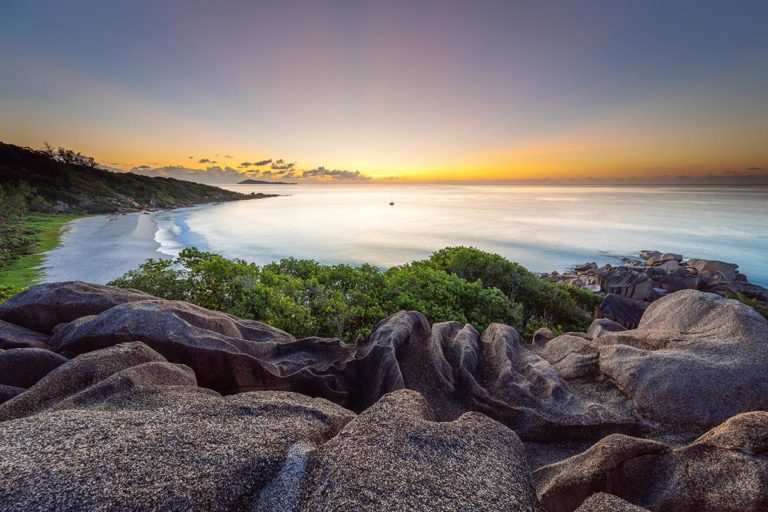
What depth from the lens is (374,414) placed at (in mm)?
3803

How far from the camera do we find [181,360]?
597 cm

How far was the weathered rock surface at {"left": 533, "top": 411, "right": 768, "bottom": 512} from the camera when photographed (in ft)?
10.5

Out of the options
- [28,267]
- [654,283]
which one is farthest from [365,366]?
Result: [28,267]

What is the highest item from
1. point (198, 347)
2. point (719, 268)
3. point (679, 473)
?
point (198, 347)

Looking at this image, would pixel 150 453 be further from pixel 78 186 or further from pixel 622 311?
pixel 78 186

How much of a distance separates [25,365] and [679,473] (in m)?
8.52

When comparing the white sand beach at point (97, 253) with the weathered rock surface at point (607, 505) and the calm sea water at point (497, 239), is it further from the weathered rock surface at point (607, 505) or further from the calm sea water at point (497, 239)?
the weathered rock surface at point (607, 505)

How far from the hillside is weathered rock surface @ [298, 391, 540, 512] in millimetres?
77147

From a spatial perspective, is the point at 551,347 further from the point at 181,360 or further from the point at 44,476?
the point at 44,476

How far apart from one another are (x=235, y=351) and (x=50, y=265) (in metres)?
24.5

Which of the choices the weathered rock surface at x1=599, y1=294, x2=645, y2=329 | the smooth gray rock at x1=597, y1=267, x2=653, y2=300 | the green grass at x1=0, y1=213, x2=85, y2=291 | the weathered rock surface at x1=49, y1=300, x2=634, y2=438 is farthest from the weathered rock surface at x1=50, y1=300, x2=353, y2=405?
the smooth gray rock at x1=597, y1=267, x2=653, y2=300

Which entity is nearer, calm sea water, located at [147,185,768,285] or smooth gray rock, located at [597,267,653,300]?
smooth gray rock, located at [597,267,653,300]

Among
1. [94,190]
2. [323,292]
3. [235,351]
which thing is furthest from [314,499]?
[94,190]

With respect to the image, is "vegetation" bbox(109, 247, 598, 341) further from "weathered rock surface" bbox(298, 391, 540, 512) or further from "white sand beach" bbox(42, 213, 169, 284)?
"white sand beach" bbox(42, 213, 169, 284)
